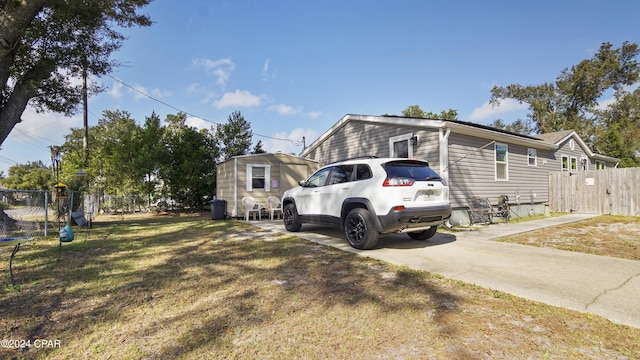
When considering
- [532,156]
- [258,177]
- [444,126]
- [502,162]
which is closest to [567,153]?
[532,156]

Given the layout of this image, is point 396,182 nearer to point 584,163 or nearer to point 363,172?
point 363,172

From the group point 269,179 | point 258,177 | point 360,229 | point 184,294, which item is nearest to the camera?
point 184,294

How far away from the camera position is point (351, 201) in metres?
5.87

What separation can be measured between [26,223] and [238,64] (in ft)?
40.6

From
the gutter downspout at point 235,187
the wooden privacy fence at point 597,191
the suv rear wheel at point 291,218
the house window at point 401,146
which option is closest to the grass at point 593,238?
the wooden privacy fence at point 597,191

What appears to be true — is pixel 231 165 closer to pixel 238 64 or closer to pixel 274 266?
pixel 238 64

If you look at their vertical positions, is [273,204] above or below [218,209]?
above

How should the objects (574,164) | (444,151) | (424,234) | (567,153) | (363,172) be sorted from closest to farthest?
(363,172)
(424,234)
(444,151)
(567,153)
(574,164)

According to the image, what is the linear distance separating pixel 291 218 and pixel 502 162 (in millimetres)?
8693

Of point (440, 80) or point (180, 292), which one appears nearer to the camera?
point (180, 292)

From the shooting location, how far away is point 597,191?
12.4 meters

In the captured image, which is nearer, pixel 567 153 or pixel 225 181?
pixel 225 181

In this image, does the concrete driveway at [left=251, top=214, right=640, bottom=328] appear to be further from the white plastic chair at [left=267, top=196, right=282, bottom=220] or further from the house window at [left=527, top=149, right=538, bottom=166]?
the house window at [left=527, top=149, right=538, bottom=166]

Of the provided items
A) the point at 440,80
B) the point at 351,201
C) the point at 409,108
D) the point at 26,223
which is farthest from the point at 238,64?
the point at 409,108
